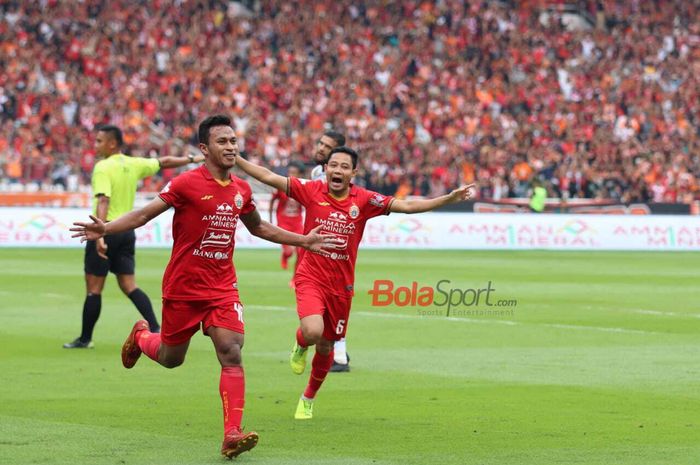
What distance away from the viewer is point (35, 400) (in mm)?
10531

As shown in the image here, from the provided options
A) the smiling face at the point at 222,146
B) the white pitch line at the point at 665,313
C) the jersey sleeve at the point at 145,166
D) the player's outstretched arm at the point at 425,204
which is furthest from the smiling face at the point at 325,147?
the white pitch line at the point at 665,313

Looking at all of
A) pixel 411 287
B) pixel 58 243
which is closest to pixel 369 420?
pixel 411 287

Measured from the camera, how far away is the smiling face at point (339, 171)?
10.3m

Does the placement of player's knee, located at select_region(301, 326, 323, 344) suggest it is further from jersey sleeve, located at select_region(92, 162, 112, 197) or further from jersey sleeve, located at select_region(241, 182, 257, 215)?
jersey sleeve, located at select_region(92, 162, 112, 197)

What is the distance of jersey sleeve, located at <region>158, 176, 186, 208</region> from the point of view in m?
8.56

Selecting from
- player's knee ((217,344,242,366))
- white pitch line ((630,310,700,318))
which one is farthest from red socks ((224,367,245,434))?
white pitch line ((630,310,700,318))

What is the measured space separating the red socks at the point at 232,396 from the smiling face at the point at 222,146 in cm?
131

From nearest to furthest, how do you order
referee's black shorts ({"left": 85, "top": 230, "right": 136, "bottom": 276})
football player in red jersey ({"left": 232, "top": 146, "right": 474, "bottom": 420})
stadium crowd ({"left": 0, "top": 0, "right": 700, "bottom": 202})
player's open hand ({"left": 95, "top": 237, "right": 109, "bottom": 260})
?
football player in red jersey ({"left": 232, "top": 146, "right": 474, "bottom": 420}), player's open hand ({"left": 95, "top": 237, "right": 109, "bottom": 260}), referee's black shorts ({"left": 85, "top": 230, "right": 136, "bottom": 276}), stadium crowd ({"left": 0, "top": 0, "right": 700, "bottom": 202})

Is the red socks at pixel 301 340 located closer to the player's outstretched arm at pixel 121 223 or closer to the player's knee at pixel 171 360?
the player's knee at pixel 171 360

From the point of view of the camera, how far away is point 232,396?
8297 millimetres

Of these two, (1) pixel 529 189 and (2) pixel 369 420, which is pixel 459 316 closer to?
(2) pixel 369 420

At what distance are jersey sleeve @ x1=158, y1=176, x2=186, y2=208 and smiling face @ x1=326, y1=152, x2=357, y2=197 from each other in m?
1.89

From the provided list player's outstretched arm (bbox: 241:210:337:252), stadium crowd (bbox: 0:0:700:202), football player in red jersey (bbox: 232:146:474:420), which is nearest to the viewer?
player's outstretched arm (bbox: 241:210:337:252)

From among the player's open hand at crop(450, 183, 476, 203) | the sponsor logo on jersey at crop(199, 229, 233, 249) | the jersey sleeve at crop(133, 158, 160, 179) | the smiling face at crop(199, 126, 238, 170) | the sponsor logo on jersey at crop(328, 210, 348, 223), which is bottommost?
the jersey sleeve at crop(133, 158, 160, 179)
